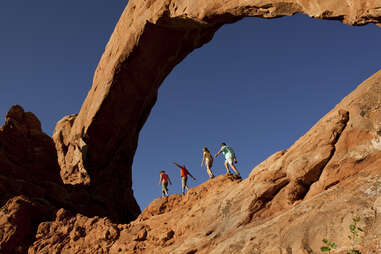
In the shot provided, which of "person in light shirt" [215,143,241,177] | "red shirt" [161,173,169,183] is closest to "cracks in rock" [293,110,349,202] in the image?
"person in light shirt" [215,143,241,177]

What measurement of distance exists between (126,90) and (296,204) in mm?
15834

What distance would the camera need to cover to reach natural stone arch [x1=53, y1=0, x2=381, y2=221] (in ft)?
55.1

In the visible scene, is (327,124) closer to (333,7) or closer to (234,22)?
(333,7)

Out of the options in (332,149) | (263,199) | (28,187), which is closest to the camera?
(332,149)

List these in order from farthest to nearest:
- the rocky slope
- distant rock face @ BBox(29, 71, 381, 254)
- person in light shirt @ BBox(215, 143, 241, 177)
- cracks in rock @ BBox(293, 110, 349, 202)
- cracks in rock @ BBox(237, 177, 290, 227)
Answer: person in light shirt @ BBox(215, 143, 241, 177), cracks in rock @ BBox(237, 177, 290, 227), cracks in rock @ BBox(293, 110, 349, 202), the rocky slope, distant rock face @ BBox(29, 71, 381, 254)

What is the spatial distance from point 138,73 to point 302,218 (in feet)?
52.9

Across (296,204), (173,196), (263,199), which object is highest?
(173,196)

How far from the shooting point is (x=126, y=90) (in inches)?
846

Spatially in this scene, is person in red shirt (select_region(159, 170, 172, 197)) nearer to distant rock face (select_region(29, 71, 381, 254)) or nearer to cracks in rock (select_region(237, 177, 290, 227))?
distant rock face (select_region(29, 71, 381, 254))

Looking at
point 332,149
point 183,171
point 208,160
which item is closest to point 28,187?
point 183,171

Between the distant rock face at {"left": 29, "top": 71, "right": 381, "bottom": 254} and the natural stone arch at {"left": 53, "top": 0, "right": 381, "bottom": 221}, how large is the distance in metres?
7.39

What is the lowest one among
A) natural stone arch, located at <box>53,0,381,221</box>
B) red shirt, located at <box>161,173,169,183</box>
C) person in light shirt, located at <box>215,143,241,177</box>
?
person in light shirt, located at <box>215,143,241,177</box>

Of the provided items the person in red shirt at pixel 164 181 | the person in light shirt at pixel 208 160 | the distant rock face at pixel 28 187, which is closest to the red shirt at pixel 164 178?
the person in red shirt at pixel 164 181

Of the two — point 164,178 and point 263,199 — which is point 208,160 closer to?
point 164,178
